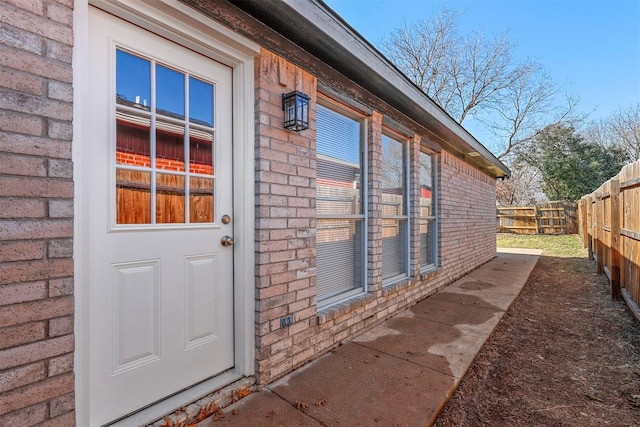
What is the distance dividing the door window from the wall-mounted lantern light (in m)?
0.53

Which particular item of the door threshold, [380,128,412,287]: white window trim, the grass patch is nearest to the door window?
the door threshold

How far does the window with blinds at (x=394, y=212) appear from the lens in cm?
385

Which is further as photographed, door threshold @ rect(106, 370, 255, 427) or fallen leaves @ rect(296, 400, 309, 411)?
fallen leaves @ rect(296, 400, 309, 411)

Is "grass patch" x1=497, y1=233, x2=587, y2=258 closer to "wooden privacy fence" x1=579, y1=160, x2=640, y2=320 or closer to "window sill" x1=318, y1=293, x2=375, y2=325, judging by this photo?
"wooden privacy fence" x1=579, y1=160, x2=640, y2=320

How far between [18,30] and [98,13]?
0.44m

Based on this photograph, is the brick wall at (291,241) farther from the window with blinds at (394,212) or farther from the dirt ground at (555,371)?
the dirt ground at (555,371)

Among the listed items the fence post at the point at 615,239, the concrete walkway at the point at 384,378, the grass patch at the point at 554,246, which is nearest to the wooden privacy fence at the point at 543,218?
the grass patch at the point at 554,246

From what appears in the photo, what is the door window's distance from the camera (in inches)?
69.0

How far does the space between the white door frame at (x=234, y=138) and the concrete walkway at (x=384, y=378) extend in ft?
1.21

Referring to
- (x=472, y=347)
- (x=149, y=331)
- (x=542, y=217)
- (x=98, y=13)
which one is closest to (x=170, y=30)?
(x=98, y=13)

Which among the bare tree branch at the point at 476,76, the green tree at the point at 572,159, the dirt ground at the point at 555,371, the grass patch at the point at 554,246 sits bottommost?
the dirt ground at the point at 555,371

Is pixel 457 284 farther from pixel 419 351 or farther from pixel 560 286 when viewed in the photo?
pixel 419 351

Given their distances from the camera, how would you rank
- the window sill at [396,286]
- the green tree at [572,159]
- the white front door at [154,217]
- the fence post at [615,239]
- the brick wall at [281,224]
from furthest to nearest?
the green tree at [572,159] < the fence post at [615,239] < the window sill at [396,286] < the brick wall at [281,224] < the white front door at [154,217]

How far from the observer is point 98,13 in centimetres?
162
